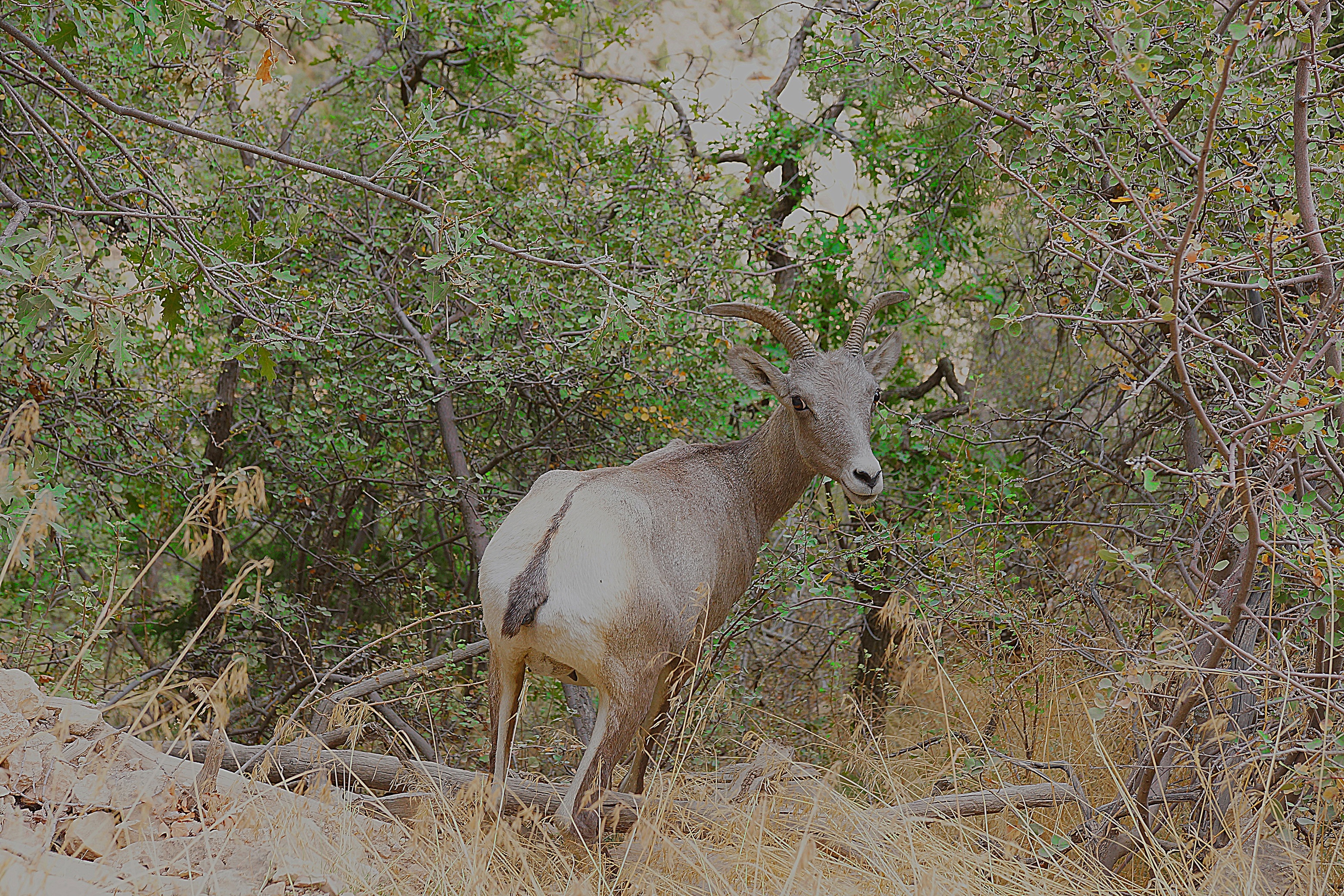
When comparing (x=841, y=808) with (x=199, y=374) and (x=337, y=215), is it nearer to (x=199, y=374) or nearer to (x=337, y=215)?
(x=337, y=215)

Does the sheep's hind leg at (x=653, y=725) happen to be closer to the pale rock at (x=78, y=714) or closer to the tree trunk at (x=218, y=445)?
the pale rock at (x=78, y=714)

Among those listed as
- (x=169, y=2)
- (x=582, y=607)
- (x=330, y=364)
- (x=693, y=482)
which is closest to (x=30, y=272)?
(x=169, y=2)

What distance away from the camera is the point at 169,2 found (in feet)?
14.1

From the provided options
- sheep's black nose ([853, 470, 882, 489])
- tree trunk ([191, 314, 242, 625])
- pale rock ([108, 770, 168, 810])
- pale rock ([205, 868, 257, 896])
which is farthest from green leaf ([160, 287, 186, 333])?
sheep's black nose ([853, 470, 882, 489])

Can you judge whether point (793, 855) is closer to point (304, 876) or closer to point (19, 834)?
point (304, 876)

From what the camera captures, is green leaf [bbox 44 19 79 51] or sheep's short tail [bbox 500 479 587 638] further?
green leaf [bbox 44 19 79 51]

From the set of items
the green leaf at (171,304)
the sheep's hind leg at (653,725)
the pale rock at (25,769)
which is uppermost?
the green leaf at (171,304)

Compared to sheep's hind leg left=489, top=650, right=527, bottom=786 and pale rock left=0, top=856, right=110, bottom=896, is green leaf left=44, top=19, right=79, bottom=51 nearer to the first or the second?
sheep's hind leg left=489, top=650, right=527, bottom=786

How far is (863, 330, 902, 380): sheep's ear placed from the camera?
5.38 metres

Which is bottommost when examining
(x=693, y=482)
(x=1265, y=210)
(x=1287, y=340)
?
(x=693, y=482)

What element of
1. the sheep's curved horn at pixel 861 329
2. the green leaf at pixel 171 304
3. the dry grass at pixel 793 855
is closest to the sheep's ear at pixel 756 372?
the sheep's curved horn at pixel 861 329

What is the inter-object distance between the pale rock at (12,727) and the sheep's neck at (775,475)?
2.97 m

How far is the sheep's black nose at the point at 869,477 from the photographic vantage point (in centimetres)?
452

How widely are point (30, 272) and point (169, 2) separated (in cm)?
136
